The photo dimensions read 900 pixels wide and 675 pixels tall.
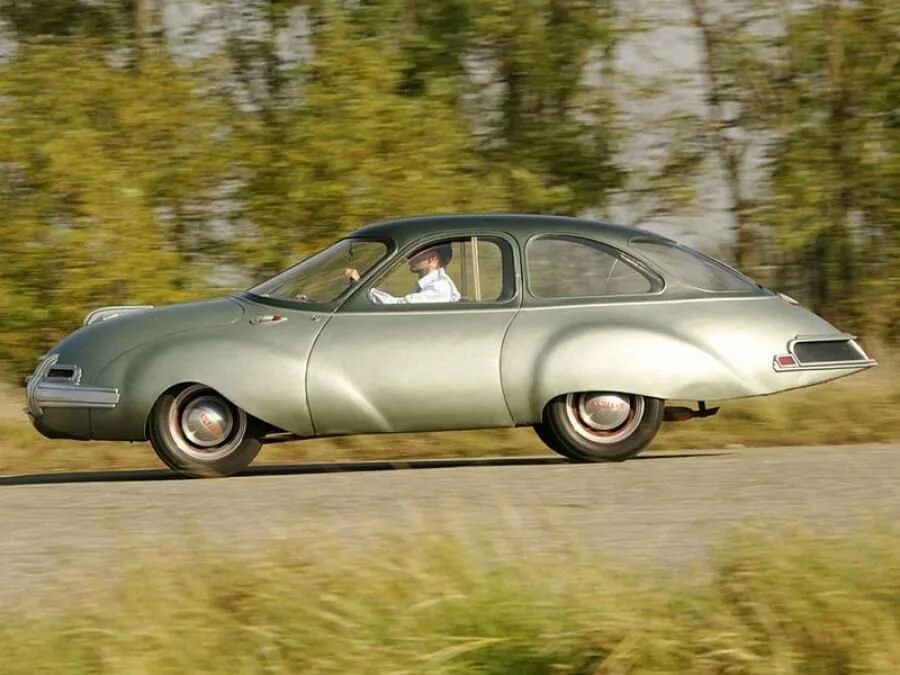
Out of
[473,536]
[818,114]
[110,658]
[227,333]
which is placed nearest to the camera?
[110,658]

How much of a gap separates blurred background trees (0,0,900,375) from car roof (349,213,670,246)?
6145 millimetres

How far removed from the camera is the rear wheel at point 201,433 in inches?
433

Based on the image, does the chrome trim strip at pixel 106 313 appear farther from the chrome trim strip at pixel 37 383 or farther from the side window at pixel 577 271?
the side window at pixel 577 271

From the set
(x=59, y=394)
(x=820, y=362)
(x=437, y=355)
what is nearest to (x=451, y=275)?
(x=437, y=355)

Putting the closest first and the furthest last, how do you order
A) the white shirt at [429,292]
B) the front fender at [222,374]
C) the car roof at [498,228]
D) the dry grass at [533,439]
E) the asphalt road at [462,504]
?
the asphalt road at [462,504] → the front fender at [222,374] → the white shirt at [429,292] → the car roof at [498,228] → the dry grass at [533,439]

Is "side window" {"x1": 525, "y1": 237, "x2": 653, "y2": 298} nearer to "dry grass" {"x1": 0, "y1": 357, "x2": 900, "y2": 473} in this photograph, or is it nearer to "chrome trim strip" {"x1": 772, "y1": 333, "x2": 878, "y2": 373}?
"chrome trim strip" {"x1": 772, "y1": 333, "x2": 878, "y2": 373}

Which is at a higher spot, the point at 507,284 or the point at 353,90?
the point at 353,90

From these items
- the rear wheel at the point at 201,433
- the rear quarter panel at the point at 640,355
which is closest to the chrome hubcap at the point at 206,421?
the rear wheel at the point at 201,433

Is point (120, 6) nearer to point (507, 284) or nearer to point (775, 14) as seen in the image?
point (775, 14)

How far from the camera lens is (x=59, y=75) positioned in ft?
59.6

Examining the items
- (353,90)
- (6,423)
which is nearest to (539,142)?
(353,90)

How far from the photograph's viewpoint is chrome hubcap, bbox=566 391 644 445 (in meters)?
11.2

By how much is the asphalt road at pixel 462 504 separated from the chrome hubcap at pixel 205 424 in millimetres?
220

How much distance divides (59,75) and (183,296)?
8.07ft
